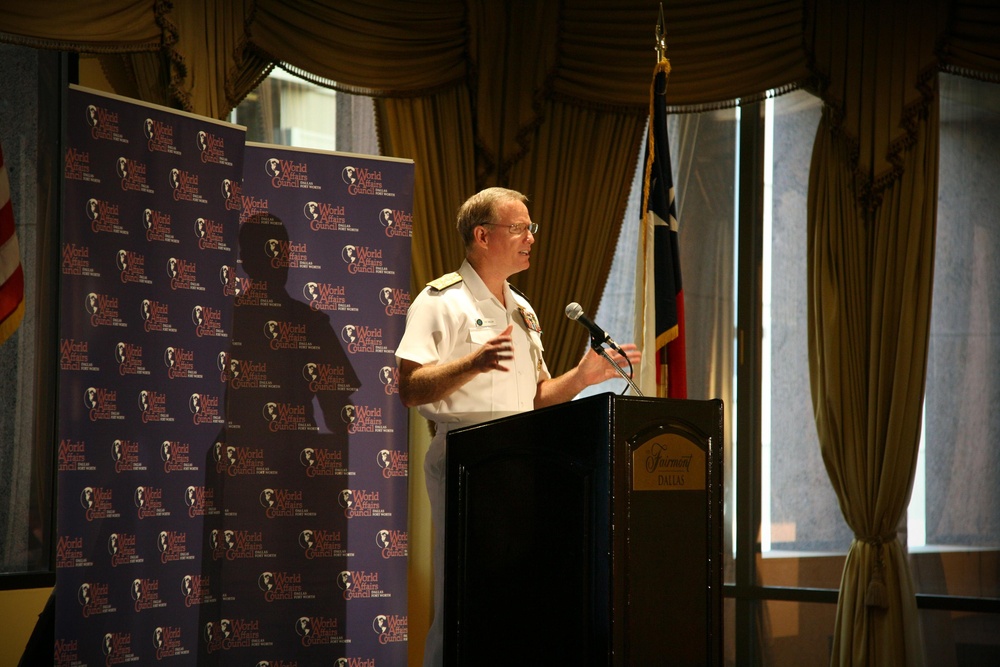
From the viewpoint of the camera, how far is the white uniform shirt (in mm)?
3090

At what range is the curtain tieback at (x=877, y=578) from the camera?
4.13m

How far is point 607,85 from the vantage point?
15.4ft

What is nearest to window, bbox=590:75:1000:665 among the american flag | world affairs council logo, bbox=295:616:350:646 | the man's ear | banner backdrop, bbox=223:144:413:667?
banner backdrop, bbox=223:144:413:667

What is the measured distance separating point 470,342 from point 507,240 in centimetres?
39

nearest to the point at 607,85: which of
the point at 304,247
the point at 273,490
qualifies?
the point at 304,247

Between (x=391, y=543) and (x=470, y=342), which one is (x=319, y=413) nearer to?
(x=391, y=543)

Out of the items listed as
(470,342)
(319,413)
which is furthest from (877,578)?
(319,413)

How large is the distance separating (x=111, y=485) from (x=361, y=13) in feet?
8.05

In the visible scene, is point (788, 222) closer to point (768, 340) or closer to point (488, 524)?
point (768, 340)

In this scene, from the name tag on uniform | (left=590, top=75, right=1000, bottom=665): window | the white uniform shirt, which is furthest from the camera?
(left=590, top=75, right=1000, bottom=665): window

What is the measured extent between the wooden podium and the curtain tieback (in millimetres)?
2168

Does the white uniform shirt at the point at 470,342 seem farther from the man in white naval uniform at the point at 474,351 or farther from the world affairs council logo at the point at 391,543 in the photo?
the world affairs council logo at the point at 391,543

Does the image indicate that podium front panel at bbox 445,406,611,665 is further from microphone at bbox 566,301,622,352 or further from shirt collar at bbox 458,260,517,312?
shirt collar at bbox 458,260,517,312

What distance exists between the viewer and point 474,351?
310 cm
